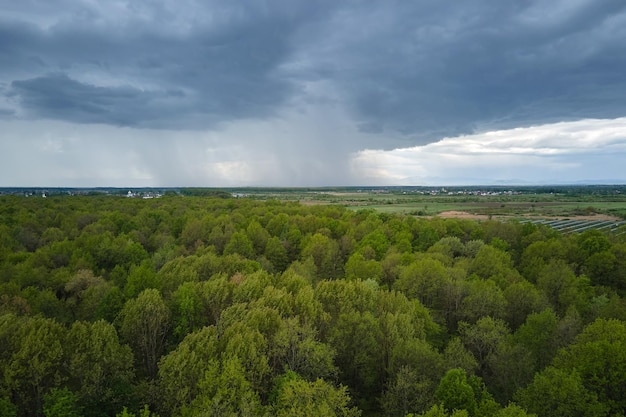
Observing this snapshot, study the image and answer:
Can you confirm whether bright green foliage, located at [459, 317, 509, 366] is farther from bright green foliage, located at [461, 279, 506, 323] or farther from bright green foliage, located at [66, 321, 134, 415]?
bright green foliage, located at [66, 321, 134, 415]

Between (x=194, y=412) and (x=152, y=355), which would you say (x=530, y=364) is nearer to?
(x=194, y=412)

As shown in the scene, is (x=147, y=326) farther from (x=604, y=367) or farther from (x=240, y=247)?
(x=240, y=247)

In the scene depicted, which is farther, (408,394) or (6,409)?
(408,394)

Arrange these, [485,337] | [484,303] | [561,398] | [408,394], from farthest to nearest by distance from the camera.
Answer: [484,303]
[485,337]
[408,394]
[561,398]

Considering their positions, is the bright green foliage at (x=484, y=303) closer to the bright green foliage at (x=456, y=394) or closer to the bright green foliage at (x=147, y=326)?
the bright green foliage at (x=456, y=394)

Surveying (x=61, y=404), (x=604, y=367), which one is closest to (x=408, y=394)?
(x=604, y=367)

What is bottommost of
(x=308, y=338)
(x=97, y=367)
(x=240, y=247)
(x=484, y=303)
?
(x=484, y=303)

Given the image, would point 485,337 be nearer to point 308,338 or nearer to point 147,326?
point 308,338

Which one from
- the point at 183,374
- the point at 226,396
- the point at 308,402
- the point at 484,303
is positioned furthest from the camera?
the point at 484,303

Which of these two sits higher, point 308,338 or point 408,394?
point 308,338
